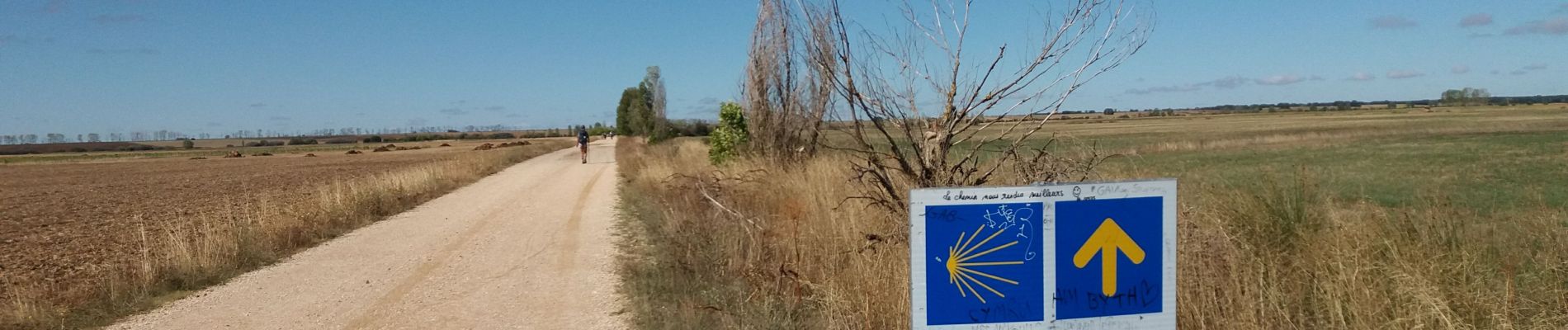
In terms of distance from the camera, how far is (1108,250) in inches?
119

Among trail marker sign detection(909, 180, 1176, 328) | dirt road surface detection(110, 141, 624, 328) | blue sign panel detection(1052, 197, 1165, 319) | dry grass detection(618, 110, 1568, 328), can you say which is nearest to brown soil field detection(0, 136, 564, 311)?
dirt road surface detection(110, 141, 624, 328)

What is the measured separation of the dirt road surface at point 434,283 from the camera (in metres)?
6.43

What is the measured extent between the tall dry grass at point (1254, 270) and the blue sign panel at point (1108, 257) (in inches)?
52.7

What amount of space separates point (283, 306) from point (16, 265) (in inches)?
228

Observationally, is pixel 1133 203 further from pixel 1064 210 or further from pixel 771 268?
pixel 771 268

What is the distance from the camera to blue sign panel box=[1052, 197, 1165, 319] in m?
2.97

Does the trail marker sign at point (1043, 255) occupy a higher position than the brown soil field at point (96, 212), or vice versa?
the trail marker sign at point (1043, 255)

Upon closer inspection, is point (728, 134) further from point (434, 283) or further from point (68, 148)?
point (68, 148)

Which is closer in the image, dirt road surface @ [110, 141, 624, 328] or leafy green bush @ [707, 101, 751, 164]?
dirt road surface @ [110, 141, 624, 328]

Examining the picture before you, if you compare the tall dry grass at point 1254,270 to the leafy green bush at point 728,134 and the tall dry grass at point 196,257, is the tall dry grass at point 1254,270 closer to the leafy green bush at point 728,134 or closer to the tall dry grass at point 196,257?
the tall dry grass at point 196,257

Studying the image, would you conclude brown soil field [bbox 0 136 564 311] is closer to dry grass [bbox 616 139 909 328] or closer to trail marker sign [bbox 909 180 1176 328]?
dry grass [bbox 616 139 909 328]

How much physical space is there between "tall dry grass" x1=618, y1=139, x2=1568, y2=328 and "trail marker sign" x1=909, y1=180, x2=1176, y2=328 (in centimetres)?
137

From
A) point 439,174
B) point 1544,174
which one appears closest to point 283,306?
point 439,174

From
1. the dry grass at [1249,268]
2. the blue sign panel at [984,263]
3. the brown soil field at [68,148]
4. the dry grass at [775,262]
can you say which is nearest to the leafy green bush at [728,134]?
the dry grass at [775,262]
